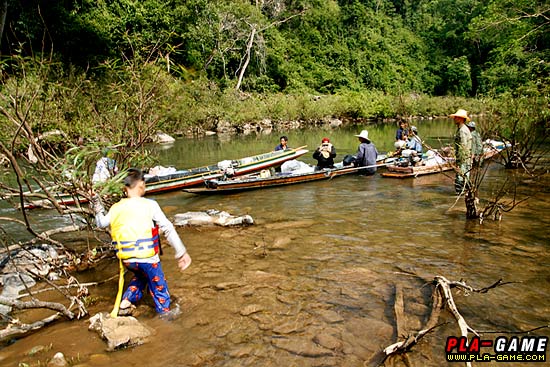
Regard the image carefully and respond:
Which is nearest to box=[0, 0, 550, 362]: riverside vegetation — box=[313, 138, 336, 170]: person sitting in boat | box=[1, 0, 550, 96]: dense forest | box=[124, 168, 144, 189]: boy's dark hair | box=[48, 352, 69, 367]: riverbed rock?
box=[1, 0, 550, 96]: dense forest

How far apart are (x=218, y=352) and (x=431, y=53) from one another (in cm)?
6270

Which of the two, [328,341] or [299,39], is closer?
[328,341]

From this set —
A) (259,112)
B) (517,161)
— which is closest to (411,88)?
(259,112)

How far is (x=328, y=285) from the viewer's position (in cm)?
511

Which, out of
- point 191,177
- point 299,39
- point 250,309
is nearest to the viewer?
point 250,309

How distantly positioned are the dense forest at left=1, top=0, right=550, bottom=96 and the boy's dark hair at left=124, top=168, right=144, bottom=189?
12457 mm

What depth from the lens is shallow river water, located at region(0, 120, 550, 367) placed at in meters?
3.76

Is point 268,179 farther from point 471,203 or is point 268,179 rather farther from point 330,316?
point 330,316

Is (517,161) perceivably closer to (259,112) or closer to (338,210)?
(338,210)

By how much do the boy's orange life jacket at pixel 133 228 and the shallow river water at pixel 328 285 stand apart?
89 cm

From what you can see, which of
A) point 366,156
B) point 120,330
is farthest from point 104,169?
point 366,156

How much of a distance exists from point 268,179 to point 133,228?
279 inches

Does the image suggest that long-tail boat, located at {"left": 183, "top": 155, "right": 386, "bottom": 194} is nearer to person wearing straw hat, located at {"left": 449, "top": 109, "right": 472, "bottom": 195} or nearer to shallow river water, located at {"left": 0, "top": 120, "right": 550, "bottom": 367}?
shallow river water, located at {"left": 0, "top": 120, "right": 550, "bottom": 367}

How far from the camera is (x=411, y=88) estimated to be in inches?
2068
